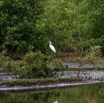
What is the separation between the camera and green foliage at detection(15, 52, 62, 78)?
2755 centimetres

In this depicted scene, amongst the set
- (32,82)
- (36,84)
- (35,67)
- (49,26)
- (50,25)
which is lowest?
(36,84)

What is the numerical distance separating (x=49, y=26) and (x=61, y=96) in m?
24.8

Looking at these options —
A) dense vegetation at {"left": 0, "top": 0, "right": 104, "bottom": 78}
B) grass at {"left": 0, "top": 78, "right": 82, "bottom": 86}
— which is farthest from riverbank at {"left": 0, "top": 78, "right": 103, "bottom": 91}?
dense vegetation at {"left": 0, "top": 0, "right": 104, "bottom": 78}

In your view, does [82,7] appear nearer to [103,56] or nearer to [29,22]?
[103,56]

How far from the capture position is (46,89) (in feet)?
79.7

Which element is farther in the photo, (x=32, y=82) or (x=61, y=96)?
(x=32, y=82)

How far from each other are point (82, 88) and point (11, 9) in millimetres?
18388

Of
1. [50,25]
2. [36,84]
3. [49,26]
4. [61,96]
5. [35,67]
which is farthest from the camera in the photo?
[50,25]

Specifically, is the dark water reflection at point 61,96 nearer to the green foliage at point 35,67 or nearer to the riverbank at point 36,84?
the riverbank at point 36,84

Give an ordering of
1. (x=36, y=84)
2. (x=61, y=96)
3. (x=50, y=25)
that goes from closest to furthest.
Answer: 1. (x=61, y=96)
2. (x=36, y=84)
3. (x=50, y=25)

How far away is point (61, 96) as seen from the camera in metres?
21.0

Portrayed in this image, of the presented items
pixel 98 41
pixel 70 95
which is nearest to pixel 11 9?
pixel 98 41

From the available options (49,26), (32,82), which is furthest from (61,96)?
(49,26)

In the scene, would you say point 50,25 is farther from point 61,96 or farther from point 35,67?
point 61,96
